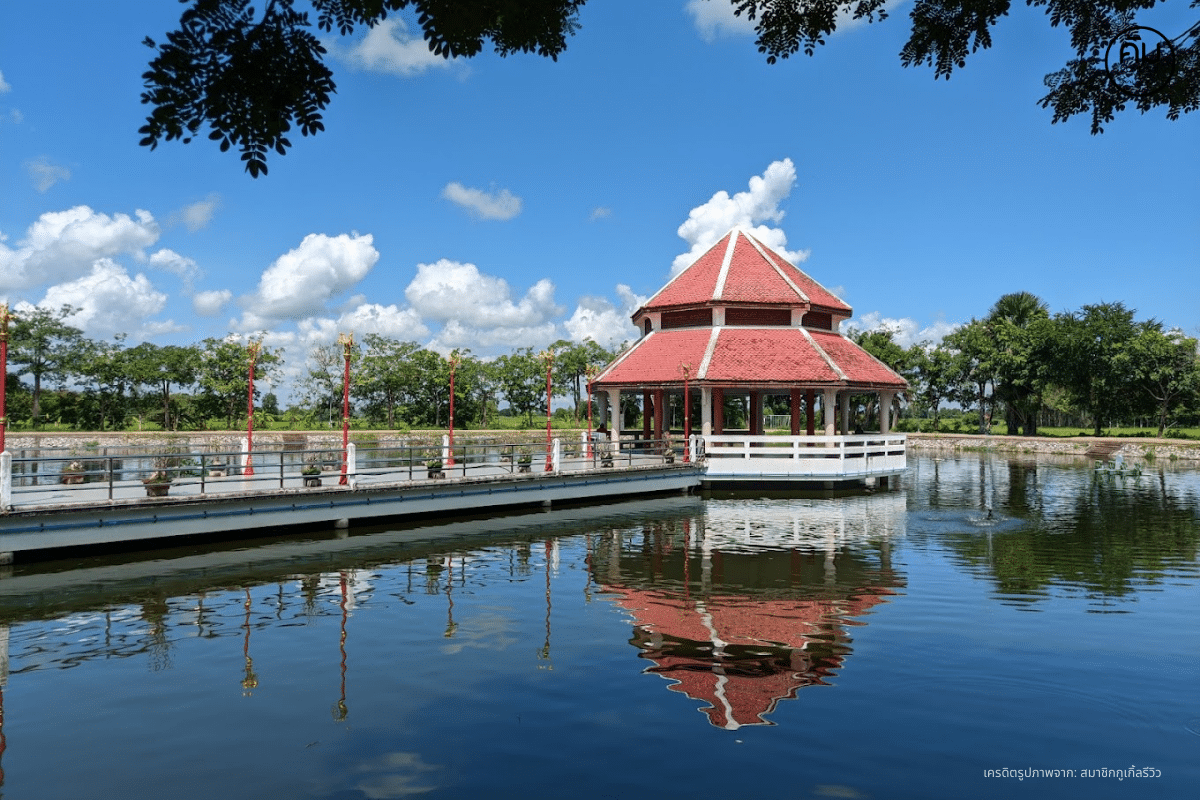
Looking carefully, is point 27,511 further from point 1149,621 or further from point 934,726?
point 1149,621

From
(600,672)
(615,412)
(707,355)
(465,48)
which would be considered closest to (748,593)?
(600,672)

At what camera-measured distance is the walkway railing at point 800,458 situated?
30219 millimetres

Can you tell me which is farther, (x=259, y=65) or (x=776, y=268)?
(x=776, y=268)

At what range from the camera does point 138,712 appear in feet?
27.9

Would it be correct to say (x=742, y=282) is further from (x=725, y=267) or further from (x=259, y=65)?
(x=259, y=65)

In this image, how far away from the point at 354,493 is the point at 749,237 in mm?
23908

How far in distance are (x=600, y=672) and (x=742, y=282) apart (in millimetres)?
26976

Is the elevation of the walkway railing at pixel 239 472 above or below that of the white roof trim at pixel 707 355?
below

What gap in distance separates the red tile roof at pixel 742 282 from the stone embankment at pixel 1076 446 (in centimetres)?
3203

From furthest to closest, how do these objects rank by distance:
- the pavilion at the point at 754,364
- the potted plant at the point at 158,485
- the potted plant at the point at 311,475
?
the pavilion at the point at 754,364 < the potted plant at the point at 311,475 < the potted plant at the point at 158,485

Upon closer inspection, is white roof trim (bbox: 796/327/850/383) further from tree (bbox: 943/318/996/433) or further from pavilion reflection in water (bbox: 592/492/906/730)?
tree (bbox: 943/318/996/433)

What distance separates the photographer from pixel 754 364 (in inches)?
1247

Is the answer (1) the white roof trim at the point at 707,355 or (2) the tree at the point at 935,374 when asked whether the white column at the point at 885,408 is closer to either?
(1) the white roof trim at the point at 707,355

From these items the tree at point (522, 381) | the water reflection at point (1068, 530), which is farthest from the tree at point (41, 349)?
the water reflection at point (1068, 530)
